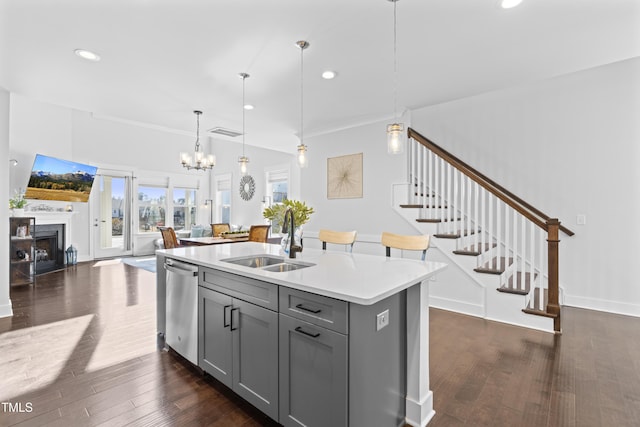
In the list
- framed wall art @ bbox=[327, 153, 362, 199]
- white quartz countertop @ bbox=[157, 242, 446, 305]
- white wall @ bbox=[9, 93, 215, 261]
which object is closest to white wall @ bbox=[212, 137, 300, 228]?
white wall @ bbox=[9, 93, 215, 261]

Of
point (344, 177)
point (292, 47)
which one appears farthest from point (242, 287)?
point (344, 177)

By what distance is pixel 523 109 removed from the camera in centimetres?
411

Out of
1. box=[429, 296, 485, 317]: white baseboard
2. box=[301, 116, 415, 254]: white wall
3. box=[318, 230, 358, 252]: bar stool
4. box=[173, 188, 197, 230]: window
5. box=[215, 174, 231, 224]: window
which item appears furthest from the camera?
box=[215, 174, 231, 224]: window

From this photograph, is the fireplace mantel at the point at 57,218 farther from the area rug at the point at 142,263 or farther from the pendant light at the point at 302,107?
the pendant light at the point at 302,107

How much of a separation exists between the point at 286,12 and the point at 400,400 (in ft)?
9.01

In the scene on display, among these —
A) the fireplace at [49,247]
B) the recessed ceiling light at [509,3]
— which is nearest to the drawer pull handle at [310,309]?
the recessed ceiling light at [509,3]

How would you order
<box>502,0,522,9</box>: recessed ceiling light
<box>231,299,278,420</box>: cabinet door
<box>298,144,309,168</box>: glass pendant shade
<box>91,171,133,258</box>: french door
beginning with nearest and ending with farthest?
<box>231,299,278,420</box>: cabinet door
<box>502,0,522,9</box>: recessed ceiling light
<box>298,144,309,168</box>: glass pendant shade
<box>91,171,133,258</box>: french door

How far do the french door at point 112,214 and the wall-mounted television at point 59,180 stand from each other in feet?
2.82

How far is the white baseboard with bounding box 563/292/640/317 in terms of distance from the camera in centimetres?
352

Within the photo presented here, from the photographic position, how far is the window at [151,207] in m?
8.47

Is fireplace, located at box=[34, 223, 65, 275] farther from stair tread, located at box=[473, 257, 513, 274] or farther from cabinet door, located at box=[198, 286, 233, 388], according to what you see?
stair tread, located at box=[473, 257, 513, 274]

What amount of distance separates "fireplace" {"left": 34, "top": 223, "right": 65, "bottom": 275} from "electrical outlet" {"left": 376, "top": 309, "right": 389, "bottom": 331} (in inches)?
279

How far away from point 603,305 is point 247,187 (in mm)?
7683

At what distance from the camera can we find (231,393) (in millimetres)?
2076
